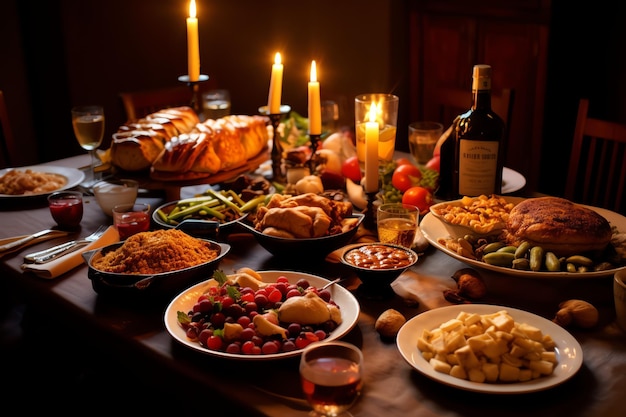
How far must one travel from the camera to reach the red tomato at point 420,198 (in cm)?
208

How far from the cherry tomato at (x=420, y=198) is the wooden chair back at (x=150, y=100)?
157 cm

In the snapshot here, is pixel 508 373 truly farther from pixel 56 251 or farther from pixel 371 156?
pixel 56 251

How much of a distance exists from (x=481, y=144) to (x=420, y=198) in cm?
25

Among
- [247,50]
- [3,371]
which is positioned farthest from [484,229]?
[247,50]

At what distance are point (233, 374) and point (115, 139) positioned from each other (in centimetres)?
128

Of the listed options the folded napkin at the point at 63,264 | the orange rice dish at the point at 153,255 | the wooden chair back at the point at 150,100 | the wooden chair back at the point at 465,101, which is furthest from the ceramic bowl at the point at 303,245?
the wooden chair back at the point at 150,100

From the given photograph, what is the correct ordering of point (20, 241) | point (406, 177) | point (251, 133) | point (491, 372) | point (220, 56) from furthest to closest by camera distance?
1. point (220, 56)
2. point (251, 133)
3. point (406, 177)
4. point (20, 241)
5. point (491, 372)

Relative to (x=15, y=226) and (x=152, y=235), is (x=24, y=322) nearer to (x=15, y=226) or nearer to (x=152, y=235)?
(x=15, y=226)

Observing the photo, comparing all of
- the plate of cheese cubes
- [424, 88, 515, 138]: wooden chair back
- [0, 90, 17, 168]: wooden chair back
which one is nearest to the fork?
the plate of cheese cubes

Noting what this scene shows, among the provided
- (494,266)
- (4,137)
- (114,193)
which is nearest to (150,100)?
(4,137)

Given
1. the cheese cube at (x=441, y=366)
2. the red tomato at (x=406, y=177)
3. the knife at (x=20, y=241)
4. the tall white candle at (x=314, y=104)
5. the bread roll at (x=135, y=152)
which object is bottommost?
the knife at (x=20, y=241)

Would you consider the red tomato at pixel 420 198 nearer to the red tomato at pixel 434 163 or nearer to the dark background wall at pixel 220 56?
the red tomato at pixel 434 163

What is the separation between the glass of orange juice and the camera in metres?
2.31

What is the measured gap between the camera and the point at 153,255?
1659 mm
